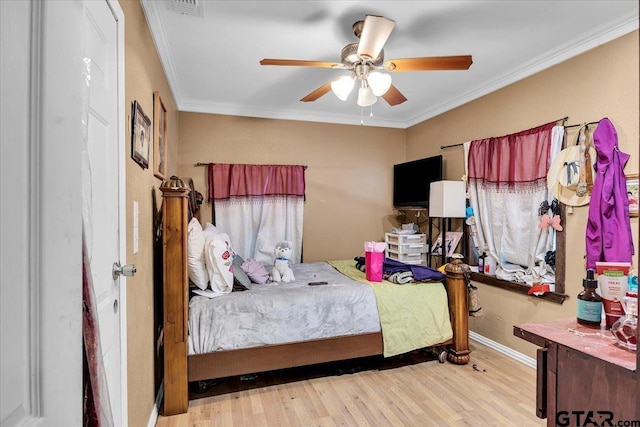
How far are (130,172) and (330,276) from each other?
1.94 m

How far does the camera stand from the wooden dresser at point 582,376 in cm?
102

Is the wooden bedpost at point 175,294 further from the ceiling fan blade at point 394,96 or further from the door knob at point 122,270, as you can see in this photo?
the ceiling fan blade at point 394,96

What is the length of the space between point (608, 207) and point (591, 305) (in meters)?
1.07

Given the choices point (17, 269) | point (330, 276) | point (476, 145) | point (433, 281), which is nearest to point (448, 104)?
point (476, 145)

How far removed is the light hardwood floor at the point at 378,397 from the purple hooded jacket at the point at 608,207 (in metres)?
1.07

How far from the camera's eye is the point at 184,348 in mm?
2057

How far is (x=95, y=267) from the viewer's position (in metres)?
1.07

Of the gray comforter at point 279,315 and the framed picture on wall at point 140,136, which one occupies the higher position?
the framed picture on wall at point 140,136

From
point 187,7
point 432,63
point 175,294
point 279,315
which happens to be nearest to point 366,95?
point 432,63

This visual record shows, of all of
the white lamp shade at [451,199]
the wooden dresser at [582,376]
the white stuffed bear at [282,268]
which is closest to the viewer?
the wooden dresser at [582,376]

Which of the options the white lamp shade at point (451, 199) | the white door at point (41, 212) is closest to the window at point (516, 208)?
the white lamp shade at point (451, 199)

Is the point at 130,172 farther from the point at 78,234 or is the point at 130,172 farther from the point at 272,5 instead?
the point at 272,5

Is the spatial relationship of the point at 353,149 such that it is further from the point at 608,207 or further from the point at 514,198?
the point at 608,207

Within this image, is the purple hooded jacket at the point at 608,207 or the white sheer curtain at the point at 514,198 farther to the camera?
the white sheer curtain at the point at 514,198
